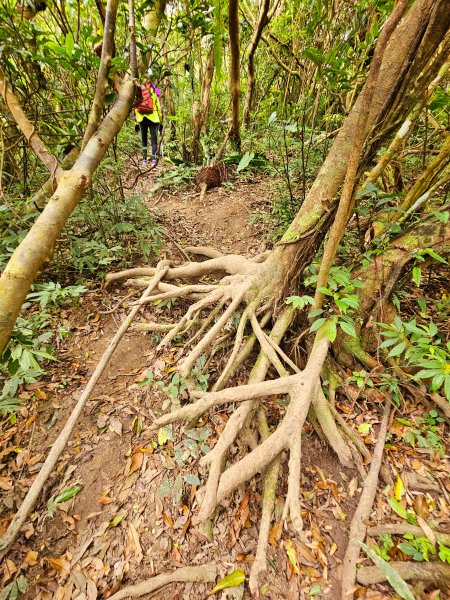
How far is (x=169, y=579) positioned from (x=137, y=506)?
0.48 m

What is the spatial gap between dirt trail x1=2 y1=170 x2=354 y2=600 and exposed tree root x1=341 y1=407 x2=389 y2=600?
8 centimetres

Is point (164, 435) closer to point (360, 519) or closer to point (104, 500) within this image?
point (104, 500)

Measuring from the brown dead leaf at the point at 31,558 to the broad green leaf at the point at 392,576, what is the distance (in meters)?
2.03

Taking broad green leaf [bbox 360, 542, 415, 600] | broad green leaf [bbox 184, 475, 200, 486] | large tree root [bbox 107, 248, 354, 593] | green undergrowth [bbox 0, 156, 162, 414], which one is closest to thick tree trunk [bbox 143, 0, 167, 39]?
green undergrowth [bbox 0, 156, 162, 414]

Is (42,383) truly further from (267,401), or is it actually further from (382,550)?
(382,550)

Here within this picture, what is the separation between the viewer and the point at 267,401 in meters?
2.56

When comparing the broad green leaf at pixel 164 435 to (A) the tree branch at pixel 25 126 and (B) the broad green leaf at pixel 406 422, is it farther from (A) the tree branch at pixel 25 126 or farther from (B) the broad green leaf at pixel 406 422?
(A) the tree branch at pixel 25 126

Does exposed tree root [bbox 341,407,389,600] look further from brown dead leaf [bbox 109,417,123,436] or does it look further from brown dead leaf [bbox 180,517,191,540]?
brown dead leaf [bbox 109,417,123,436]

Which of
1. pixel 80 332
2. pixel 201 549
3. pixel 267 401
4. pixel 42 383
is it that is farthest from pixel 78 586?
pixel 80 332

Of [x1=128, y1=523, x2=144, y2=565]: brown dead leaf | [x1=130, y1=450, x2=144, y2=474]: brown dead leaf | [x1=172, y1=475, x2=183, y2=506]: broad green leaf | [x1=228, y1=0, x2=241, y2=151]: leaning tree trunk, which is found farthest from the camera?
[x1=228, y1=0, x2=241, y2=151]: leaning tree trunk

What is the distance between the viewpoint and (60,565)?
1.81m

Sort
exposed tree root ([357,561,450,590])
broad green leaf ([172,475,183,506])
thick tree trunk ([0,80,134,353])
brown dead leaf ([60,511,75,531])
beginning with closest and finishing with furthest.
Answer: thick tree trunk ([0,80,134,353]), exposed tree root ([357,561,450,590]), brown dead leaf ([60,511,75,531]), broad green leaf ([172,475,183,506])

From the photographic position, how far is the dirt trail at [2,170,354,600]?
5.83ft

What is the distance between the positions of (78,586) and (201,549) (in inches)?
29.2
